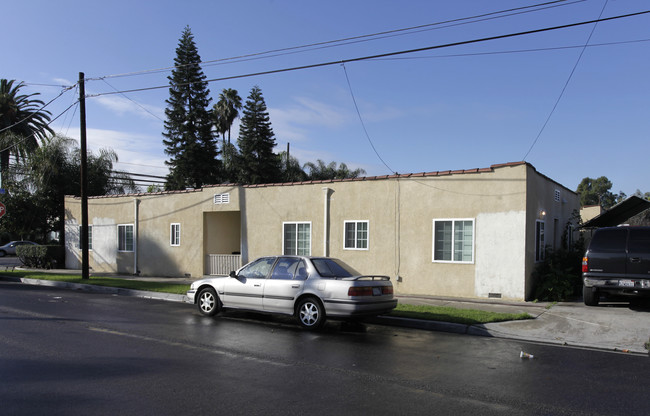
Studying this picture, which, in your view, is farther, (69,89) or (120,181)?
(120,181)

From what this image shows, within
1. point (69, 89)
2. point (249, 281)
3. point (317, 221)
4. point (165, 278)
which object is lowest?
point (165, 278)

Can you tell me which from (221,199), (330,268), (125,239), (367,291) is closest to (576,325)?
(367,291)

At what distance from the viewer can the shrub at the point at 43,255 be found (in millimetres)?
25047

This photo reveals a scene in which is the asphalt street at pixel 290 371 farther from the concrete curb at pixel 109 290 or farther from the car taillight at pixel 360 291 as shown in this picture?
the concrete curb at pixel 109 290

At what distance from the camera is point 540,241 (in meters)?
14.6

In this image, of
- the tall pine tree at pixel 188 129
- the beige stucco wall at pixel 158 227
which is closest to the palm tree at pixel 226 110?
the tall pine tree at pixel 188 129

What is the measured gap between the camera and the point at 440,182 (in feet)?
47.2

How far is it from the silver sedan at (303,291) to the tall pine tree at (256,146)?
117 ft

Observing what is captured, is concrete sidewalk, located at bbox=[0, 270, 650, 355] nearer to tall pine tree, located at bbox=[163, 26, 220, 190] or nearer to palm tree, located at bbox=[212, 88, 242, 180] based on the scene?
tall pine tree, located at bbox=[163, 26, 220, 190]

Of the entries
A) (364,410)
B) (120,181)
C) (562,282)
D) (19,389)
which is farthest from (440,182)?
(120,181)

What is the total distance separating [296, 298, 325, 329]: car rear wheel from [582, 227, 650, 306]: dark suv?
22.4 ft

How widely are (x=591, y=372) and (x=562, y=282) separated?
24.2ft

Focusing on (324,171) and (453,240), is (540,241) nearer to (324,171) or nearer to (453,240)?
(453,240)

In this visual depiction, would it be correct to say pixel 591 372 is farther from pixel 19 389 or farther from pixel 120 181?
pixel 120 181
